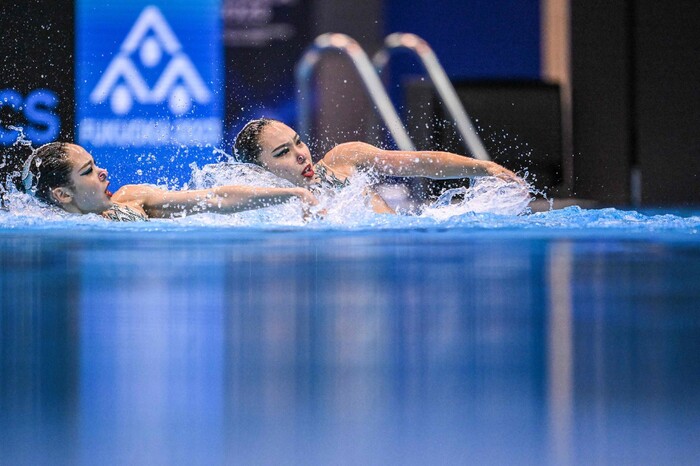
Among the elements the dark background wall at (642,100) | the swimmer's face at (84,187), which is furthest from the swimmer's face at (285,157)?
the dark background wall at (642,100)

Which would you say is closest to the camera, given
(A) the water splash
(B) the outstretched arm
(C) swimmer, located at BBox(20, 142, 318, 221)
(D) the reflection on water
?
(D) the reflection on water

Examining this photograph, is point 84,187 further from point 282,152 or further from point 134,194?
point 282,152

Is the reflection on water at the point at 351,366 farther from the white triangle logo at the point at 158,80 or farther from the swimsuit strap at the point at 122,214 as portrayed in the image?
the white triangle logo at the point at 158,80

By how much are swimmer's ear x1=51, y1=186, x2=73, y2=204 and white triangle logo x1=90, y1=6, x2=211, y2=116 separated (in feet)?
9.96

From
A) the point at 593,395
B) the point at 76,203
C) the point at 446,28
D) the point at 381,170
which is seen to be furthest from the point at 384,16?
the point at 593,395

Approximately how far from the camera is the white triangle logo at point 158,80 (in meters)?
6.37

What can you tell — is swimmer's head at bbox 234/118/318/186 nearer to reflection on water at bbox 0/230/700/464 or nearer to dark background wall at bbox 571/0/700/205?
reflection on water at bbox 0/230/700/464

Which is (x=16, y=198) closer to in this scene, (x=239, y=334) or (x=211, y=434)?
(x=239, y=334)

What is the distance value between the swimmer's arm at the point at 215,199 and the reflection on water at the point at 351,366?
4.79 ft

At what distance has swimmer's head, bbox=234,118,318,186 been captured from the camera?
3562 mm

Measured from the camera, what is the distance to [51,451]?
1.95 ft

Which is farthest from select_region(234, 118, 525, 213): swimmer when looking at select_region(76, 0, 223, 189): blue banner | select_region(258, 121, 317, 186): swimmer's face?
select_region(76, 0, 223, 189): blue banner

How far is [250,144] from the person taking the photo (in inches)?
142

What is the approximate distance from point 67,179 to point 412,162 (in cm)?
107
